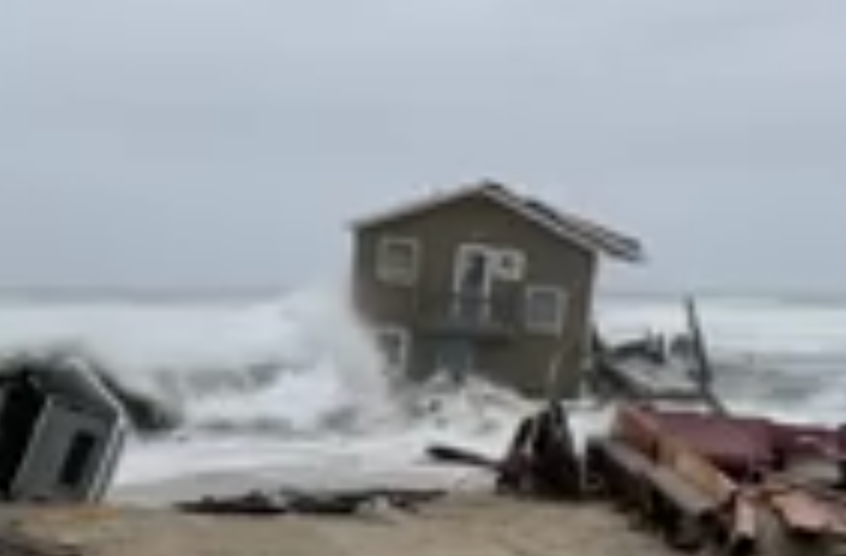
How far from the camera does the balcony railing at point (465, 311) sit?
4359 centimetres

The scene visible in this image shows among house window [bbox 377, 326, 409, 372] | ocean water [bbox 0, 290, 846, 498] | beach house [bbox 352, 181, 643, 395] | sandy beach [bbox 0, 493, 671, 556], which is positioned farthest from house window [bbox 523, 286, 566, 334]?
sandy beach [bbox 0, 493, 671, 556]

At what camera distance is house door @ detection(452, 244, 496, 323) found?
4366 centimetres

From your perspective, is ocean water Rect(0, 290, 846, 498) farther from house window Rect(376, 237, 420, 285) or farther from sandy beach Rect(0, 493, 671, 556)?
sandy beach Rect(0, 493, 671, 556)

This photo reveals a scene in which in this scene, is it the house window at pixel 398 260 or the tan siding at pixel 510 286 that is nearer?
the tan siding at pixel 510 286

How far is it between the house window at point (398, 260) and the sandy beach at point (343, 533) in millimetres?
25864

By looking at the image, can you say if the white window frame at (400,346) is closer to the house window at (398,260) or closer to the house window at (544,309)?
the house window at (398,260)

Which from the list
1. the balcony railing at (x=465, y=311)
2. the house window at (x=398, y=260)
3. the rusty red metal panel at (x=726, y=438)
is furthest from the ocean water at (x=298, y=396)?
the rusty red metal panel at (x=726, y=438)

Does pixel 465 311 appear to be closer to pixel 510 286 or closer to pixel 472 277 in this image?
pixel 472 277

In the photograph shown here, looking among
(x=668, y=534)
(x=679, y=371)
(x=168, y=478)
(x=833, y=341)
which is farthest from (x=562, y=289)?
(x=833, y=341)

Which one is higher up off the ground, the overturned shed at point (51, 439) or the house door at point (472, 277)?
the house door at point (472, 277)

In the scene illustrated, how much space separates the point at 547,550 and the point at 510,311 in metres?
28.3

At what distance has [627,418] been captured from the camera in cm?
2080

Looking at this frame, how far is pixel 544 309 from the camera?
43.9 meters

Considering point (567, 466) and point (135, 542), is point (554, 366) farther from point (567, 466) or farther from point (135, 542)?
point (135, 542)
